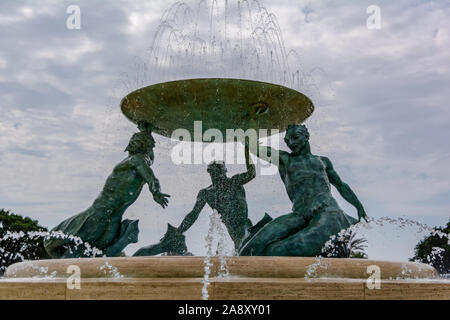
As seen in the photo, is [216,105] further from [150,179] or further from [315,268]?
[315,268]

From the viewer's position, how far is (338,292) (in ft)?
14.9

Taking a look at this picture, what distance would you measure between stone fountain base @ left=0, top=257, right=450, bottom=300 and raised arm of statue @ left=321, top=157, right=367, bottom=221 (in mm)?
2830

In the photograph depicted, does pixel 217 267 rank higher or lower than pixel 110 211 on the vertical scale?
lower

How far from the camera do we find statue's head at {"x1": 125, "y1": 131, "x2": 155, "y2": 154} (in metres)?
9.52

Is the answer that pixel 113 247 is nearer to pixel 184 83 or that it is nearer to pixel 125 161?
pixel 125 161

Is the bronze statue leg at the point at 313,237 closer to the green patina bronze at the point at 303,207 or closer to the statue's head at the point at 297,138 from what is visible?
the green patina bronze at the point at 303,207

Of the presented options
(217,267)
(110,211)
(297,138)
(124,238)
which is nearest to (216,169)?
(124,238)

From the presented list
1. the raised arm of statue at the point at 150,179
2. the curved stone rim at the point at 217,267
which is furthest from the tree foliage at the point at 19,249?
the curved stone rim at the point at 217,267

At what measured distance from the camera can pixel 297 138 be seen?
8547 mm

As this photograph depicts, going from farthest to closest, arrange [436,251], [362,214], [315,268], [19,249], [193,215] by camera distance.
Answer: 1. [436,251]
2. [19,249]
3. [193,215]
4. [362,214]
5. [315,268]

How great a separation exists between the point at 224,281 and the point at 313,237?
3258mm

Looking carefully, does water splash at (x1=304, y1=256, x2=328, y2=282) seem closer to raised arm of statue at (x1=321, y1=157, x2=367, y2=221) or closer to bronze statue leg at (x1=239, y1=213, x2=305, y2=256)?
bronze statue leg at (x1=239, y1=213, x2=305, y2=256)

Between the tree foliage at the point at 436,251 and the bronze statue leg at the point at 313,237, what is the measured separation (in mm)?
29804

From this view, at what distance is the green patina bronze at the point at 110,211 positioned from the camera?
9.07 m
